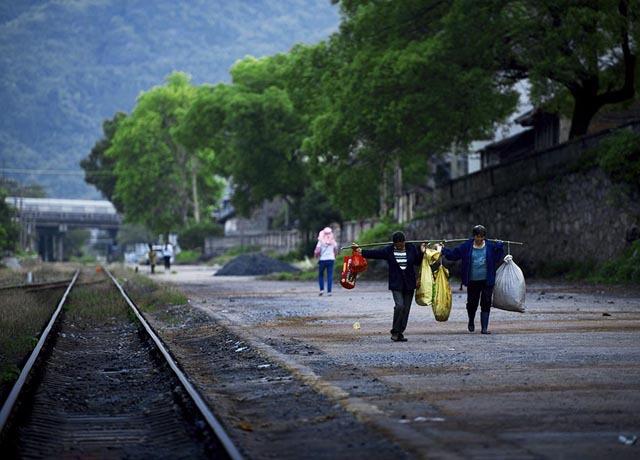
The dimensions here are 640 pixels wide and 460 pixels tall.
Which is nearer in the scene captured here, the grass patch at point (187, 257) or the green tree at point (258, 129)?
the green tree at point (258, 129)

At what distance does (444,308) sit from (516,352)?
8.15 feet

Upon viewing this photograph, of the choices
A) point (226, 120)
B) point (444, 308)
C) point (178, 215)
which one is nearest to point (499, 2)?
point (444, 308)

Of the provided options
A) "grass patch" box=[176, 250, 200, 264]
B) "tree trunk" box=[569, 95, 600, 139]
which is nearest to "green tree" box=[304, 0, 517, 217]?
"tree trunk" box=[569, 95, 600, 139]

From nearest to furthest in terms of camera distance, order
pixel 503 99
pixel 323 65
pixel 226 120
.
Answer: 1. pixel 503 99
2. pixel 323 65
3. pixel 226 120

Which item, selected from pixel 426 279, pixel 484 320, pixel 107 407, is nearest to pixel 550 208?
pixel 484 320

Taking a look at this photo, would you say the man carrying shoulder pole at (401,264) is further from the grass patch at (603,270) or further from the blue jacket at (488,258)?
the grass patch at (603,270)

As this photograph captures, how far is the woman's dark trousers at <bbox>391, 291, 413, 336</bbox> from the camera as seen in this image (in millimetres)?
16984

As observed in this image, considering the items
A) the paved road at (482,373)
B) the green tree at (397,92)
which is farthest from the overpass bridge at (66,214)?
the paved road at (482,373)

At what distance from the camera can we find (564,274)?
121 feet

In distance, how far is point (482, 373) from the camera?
43.0ft

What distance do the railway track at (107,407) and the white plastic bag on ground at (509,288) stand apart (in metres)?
4.89

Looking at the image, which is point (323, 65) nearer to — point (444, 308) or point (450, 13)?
point (450, 13)

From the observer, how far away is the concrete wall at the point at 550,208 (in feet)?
111

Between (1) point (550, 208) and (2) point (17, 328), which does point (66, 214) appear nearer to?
(1) point (550, 208)
